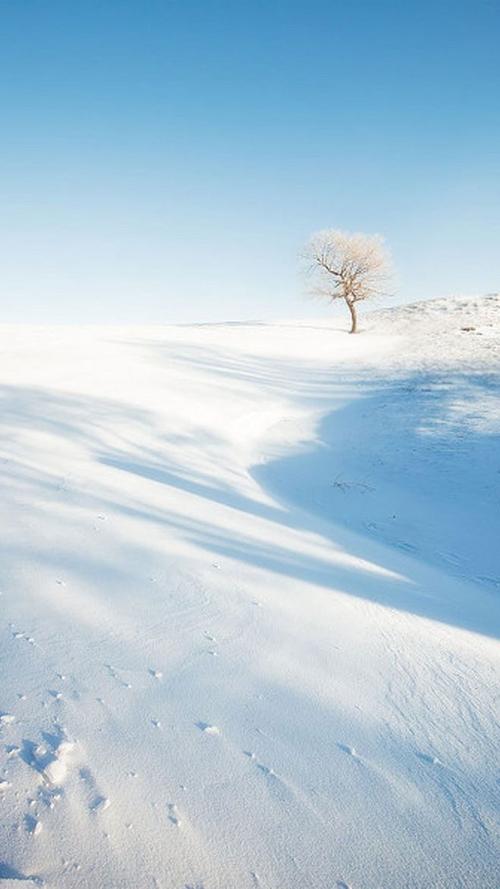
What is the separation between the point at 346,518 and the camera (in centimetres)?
732

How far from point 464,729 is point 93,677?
238cm

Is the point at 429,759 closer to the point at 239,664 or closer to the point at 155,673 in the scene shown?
the point at 239,664

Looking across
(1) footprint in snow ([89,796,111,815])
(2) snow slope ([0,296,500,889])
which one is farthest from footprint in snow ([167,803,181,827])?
(1) footprint in snow ([89,796,111,815])

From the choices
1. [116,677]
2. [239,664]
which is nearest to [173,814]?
[116,677]

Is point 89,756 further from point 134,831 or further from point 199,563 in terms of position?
point 199,563

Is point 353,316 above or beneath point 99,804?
above

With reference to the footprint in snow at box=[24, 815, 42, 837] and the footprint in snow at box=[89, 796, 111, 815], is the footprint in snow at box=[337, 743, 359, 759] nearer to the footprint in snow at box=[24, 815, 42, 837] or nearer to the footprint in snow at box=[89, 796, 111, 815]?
the footprint in snow at box=[89, 796, 111, 815]

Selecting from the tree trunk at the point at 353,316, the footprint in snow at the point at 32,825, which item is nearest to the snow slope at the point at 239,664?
the footprint in snow at the point at 32,825

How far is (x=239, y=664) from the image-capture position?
123 inches

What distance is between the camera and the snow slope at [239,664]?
194 centimetres

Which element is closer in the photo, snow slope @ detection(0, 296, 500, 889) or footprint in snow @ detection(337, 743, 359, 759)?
snow slope @ detection(0, 296, 500, 889)

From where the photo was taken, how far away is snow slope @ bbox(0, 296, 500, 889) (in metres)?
1.94

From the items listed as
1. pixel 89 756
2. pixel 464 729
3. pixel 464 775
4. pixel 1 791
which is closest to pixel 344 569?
pixel 464 729

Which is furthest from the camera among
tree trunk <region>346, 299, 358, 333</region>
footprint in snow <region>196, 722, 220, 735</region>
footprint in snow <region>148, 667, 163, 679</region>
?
tree trunk <region>346, 299, 358, 333</region>
